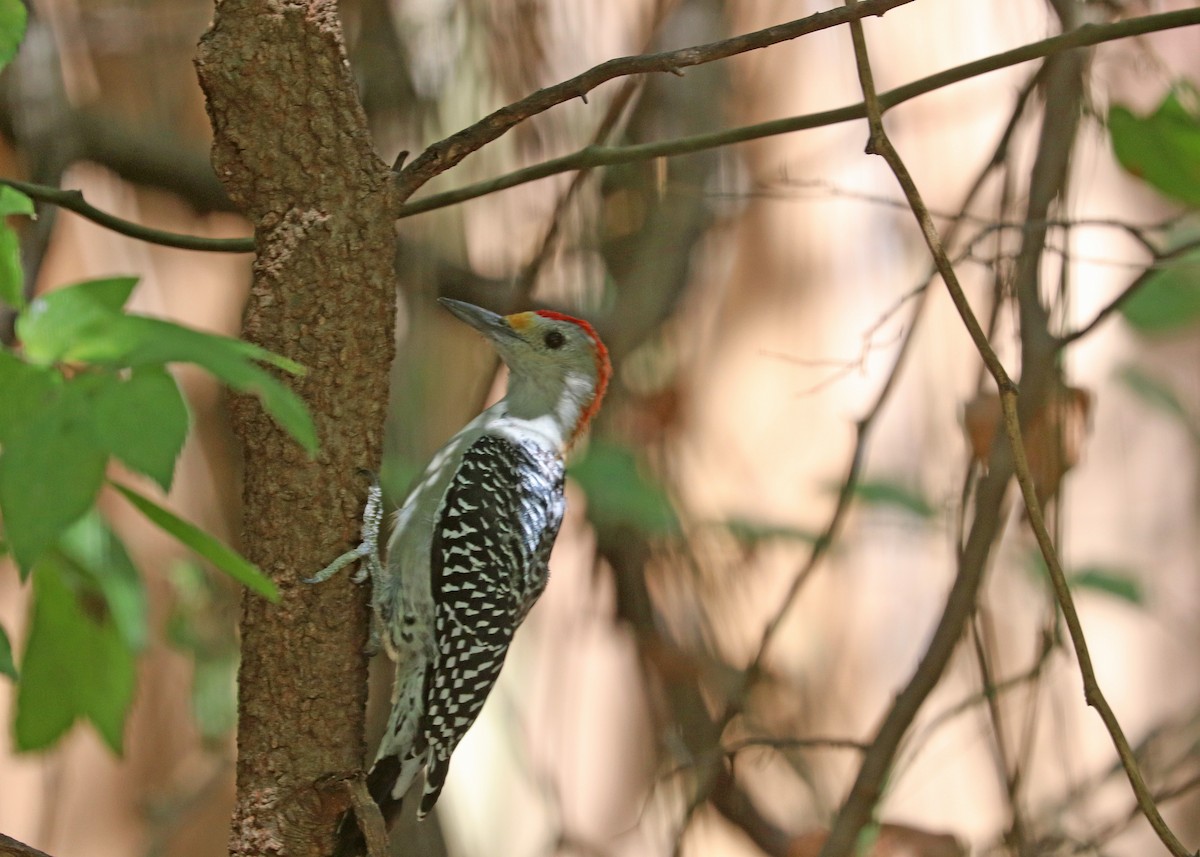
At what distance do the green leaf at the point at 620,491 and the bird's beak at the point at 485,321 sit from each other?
337 millimetres

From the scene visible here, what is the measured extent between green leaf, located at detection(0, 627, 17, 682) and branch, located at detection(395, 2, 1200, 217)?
73 cm

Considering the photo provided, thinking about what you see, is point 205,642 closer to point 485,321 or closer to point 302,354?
point 485,321

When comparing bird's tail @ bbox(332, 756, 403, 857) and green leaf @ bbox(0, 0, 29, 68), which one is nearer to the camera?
green leaf @ bbox(0, 0, 29, 68)

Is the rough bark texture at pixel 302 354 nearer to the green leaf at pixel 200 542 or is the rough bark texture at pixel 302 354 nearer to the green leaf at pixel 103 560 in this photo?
the green leaf at pixel 103 560

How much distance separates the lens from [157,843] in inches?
115

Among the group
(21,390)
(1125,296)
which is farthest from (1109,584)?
(21,390)

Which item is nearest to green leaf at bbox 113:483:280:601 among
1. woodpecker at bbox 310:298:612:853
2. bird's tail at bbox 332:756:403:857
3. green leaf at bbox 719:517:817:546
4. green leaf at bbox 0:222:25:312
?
green leaf at bbox 0:222:25:312

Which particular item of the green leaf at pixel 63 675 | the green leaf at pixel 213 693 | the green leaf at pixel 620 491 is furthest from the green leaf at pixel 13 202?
the green leaf at pixel 213 693

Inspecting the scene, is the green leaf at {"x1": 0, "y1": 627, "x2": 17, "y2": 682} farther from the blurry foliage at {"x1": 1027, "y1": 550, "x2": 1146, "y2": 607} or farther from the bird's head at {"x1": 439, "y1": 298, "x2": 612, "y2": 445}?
the blurry foliage at {"x1": 1027, "y1": 550, "x2": 1146, "y2": 607}

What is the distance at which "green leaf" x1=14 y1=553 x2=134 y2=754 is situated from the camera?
1.02 metres

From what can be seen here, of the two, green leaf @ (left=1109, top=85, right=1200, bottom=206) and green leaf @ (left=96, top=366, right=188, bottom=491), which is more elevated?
green leaf @ (left=1109, top=85, right=1200, bottom=206)

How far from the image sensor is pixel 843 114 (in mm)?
1561

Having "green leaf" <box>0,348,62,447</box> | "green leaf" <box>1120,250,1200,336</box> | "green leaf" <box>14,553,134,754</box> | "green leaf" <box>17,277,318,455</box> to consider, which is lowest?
"green leaf" <box>14,553,134,754</box>

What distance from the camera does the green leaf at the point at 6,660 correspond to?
918 mm
